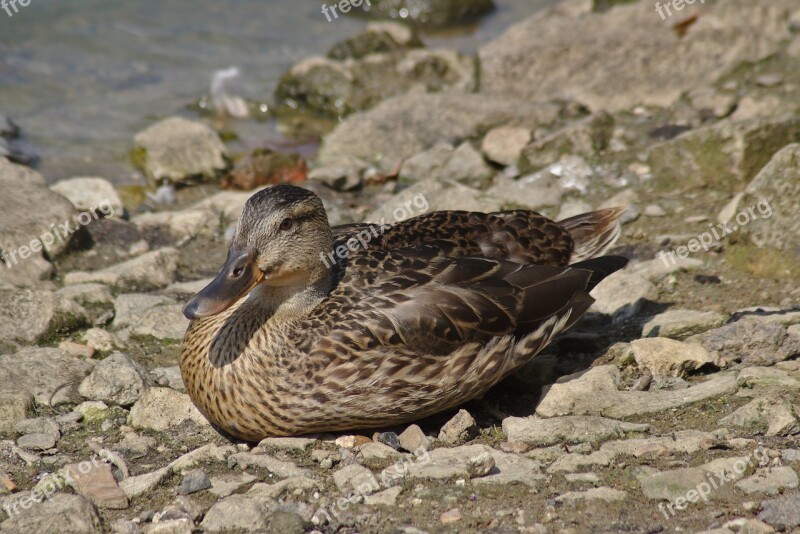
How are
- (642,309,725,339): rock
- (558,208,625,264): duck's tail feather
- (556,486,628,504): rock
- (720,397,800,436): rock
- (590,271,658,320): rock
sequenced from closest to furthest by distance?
(556,486,628,504): rock < (720,397,800,436): rock < (642,309,725,339): rock < (558,208,625,264): duck's tail feather < (590,271,658,320): rock

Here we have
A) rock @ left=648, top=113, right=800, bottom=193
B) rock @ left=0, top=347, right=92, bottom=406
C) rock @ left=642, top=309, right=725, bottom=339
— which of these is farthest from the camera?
rock @ left=648, top=113, right=800, bottom=193

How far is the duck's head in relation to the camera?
4789mm

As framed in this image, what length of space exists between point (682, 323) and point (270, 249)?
250 cm

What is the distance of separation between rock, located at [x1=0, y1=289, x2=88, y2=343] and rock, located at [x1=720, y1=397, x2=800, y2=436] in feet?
12.7

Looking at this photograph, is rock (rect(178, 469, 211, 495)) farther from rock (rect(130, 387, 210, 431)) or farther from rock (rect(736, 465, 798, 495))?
rock (rect(736, 465, 798, 495))

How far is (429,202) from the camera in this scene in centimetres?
769

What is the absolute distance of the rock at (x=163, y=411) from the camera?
211 inches

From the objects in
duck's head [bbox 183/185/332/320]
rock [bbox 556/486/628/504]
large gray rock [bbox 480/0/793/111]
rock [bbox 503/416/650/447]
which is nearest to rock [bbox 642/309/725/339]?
rock [bbox 503/416/650/447]

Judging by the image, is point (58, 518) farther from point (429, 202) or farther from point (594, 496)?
point (429, 202)

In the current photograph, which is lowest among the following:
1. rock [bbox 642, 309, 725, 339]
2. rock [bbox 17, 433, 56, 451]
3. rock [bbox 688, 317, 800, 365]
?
rock [bbox 688, 317, 800, 365]

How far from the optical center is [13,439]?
16.9 ft

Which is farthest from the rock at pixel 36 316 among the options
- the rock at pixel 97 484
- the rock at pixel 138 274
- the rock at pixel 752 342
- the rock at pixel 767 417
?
the rock at pixel 767 417

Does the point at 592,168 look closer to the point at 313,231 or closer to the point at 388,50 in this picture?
the point at 313,231

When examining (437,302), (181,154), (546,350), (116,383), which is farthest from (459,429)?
(181,154)
